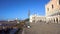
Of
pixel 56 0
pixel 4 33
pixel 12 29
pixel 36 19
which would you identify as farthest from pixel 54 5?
pixel 4 33

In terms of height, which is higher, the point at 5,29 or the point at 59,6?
the point at 59,6

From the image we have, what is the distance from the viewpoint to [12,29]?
23.2 meters

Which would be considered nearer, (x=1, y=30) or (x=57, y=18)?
(x=1, y=30)

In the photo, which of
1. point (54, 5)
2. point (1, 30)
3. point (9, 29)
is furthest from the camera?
point (54, 5)

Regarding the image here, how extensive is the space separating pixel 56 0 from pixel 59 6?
2.19 metres

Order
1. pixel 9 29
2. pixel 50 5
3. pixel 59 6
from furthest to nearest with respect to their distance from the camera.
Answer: pixel 50 5
pixel 59 6
pixel 9 29

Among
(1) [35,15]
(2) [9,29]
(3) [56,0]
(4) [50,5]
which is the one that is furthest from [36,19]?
(2) [9,29]

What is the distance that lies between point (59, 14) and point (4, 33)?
11.2 metres

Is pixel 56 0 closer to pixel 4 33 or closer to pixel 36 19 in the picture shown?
pixel 36 19

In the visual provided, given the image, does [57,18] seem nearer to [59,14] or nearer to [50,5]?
[59,14]

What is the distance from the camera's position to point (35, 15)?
36.3m

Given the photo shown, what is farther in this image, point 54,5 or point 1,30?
point 54,5

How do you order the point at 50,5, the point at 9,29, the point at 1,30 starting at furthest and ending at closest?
the point at 50,5, the point at 9,29, the point at 1,30

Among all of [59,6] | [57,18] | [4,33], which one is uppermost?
[59,6]
